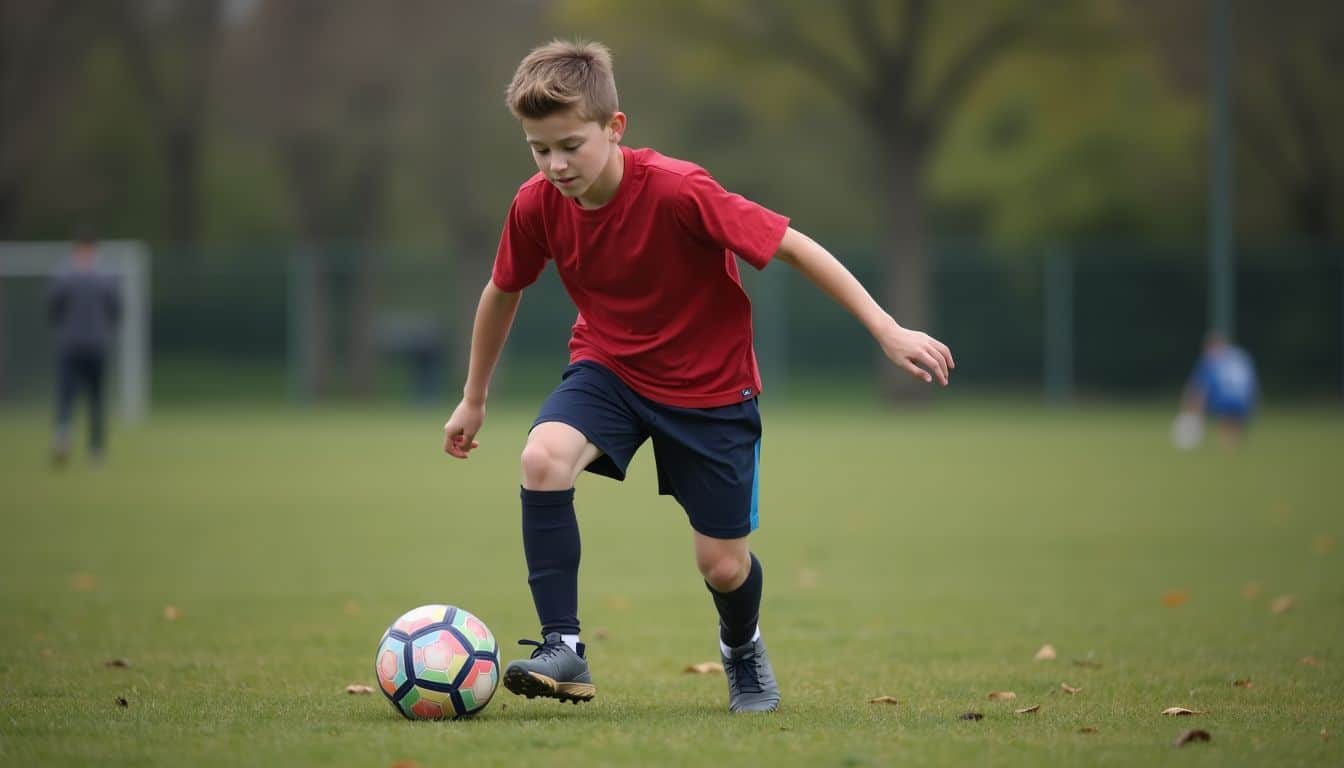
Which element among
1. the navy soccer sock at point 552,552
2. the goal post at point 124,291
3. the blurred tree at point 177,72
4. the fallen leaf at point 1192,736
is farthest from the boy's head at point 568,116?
the blurred tree at point 177,72

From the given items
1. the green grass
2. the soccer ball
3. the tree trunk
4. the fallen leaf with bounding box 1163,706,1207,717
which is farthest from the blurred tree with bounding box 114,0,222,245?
the fallen leaf with bounding box 1163,706,1207,717

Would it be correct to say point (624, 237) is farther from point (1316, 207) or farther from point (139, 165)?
point (139, 165)

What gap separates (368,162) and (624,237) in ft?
105

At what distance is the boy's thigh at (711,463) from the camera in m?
4.86

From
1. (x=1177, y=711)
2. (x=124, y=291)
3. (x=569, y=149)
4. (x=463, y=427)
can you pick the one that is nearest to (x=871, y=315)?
(x=569, y=149)

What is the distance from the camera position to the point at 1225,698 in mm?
5184

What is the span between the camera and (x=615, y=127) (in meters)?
4.82

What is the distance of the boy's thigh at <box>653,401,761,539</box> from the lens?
486 centimetres

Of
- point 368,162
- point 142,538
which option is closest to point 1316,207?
point 368,162

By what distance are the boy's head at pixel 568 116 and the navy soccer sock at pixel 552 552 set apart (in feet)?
3.03

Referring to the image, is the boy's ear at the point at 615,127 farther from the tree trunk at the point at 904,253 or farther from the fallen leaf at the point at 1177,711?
the tree trunk at the point at 904,253

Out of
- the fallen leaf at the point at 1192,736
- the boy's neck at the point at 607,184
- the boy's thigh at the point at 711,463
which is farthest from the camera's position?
the boy's thigh at the point at 711,463

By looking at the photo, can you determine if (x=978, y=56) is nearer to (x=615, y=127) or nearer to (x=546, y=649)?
(x=615, y=127)

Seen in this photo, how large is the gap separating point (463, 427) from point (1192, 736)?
240 cm
